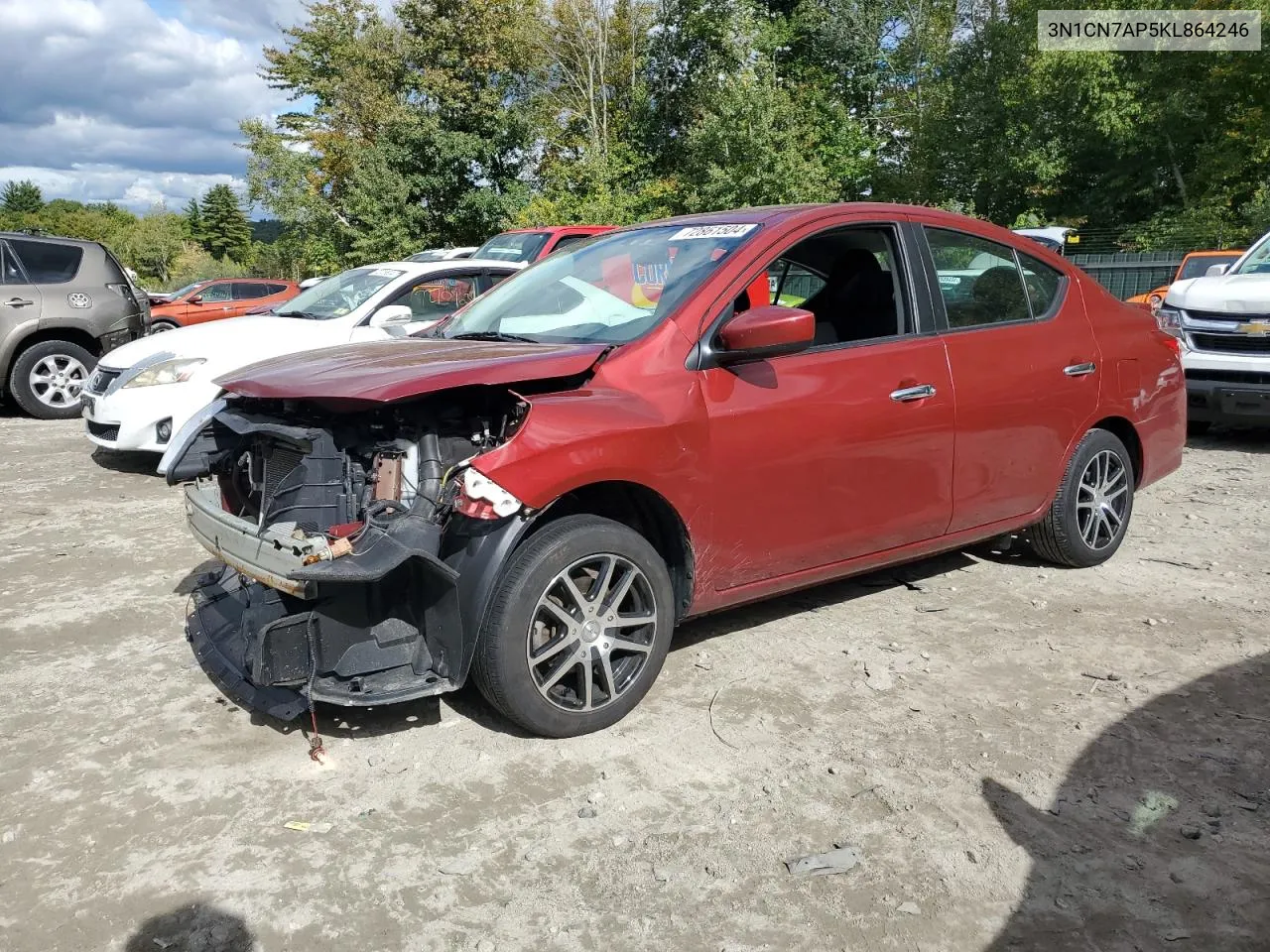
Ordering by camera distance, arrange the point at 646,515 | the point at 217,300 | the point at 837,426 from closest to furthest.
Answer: the point at 646,515 → the point at 837,426 → the point at 217,300

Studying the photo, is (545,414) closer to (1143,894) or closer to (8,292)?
(1143,894)

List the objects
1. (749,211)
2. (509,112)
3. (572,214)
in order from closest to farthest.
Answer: (749,211) < (572,214) < (509,112)

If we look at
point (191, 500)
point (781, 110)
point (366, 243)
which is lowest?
point (191, 500)

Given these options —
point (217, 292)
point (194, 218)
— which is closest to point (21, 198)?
point (194, 218)

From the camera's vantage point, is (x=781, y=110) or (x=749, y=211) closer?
(x=749, y=211)

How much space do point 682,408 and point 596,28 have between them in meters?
32.9

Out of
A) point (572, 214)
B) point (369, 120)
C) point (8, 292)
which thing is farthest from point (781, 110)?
point (8, 292)

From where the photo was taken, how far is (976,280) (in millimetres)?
4520

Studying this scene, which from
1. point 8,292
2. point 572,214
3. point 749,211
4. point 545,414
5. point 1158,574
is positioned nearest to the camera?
point 545,414

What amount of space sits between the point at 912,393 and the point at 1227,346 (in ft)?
19.0

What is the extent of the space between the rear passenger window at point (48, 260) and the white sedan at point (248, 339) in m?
3.33

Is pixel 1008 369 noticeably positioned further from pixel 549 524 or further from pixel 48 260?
pixel 48 260

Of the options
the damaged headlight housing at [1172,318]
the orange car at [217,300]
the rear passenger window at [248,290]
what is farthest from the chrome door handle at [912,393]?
the rear passenger window at [248,290]

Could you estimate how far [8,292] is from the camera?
33.3ft
